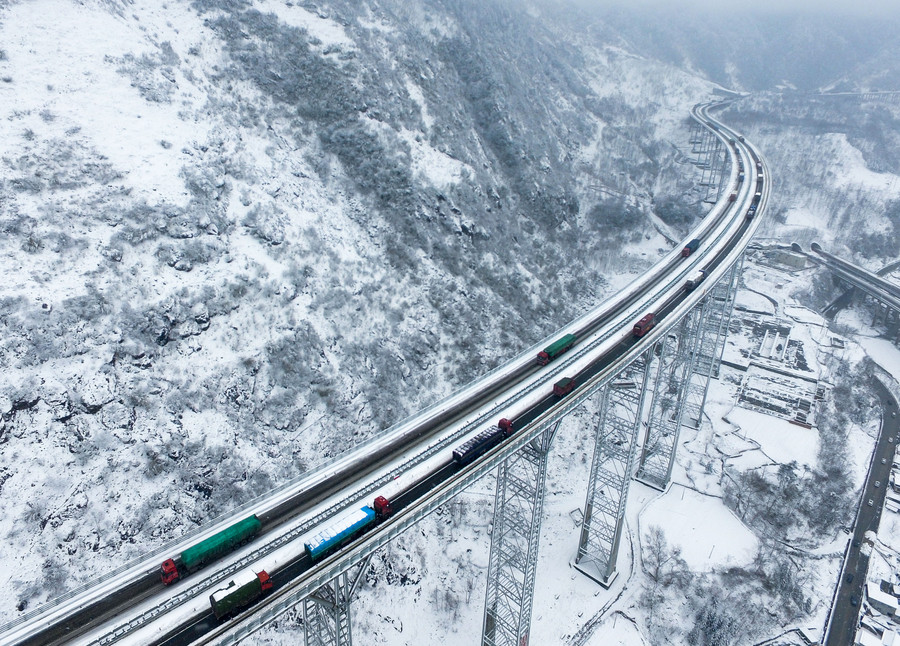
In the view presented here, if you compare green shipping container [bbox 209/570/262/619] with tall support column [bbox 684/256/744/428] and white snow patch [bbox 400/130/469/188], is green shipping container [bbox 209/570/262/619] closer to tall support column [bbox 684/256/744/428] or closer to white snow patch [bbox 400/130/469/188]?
tall support column [bbox 684/256/744/428]

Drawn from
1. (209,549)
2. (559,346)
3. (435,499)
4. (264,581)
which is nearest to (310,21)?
(559,346)

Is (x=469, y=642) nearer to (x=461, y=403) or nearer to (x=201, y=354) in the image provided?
(x=461, y=403)

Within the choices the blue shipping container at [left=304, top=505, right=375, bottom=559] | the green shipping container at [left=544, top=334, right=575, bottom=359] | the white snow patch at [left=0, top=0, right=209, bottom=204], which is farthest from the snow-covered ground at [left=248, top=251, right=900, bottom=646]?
the white snow patch at [left=0, top=0, right=209, bottom=204]

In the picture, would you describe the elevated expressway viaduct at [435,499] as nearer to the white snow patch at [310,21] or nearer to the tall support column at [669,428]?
the tall support column at [669,428]

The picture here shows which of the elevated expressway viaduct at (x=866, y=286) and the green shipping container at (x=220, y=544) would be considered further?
the elevated expressway viaduct at (x=866, y=286)

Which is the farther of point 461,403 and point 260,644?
point 461,403

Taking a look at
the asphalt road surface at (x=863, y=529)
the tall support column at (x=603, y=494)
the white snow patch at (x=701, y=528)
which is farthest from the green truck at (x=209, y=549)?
the asphalt road surface at (x=863, y=529)

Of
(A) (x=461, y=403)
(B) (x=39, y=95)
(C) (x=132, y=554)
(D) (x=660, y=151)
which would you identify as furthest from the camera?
(D) (x=660, y=151)

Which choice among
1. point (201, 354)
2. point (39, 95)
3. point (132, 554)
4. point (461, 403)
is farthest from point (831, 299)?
point (39, 95)
